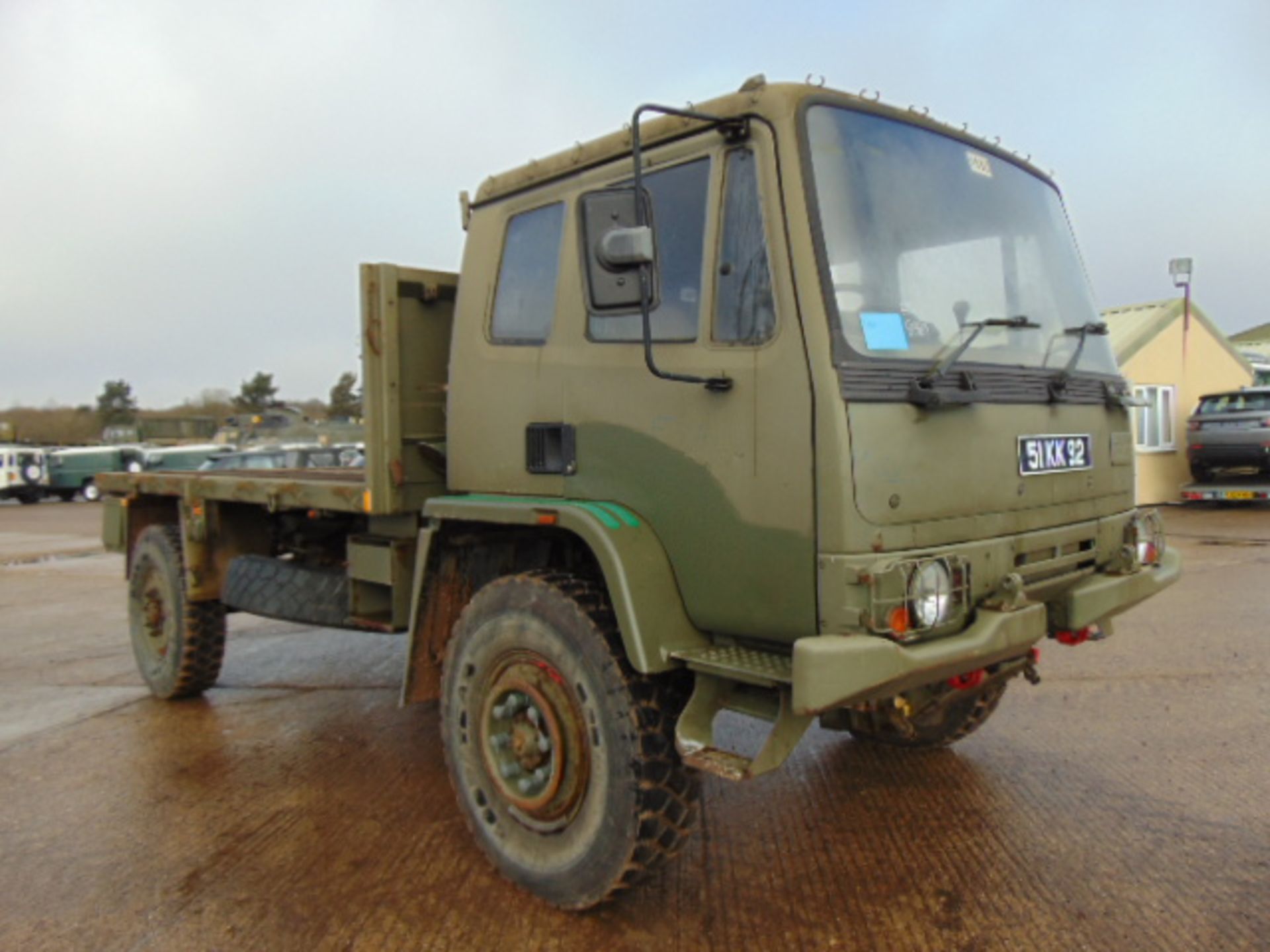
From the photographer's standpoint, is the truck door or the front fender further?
the front fender

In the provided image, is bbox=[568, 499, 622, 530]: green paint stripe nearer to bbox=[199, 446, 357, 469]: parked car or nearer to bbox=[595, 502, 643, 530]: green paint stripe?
bbox=[595, 502, 643, 530]: green paint stripe

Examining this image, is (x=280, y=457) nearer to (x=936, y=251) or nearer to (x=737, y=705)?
(x=737, y=705)

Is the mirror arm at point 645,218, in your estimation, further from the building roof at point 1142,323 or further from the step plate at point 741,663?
the building roof at point 1142,323

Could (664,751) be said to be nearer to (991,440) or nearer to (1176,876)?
(991,440)

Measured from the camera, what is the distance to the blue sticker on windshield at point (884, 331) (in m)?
3.01

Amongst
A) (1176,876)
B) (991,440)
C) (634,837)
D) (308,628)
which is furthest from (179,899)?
(308,628)

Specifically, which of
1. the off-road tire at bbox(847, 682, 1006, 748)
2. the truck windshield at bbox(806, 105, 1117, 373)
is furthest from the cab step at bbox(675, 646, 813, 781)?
the off-road tire at bbox(847, 682, 1006, 748)

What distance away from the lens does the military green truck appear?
292 centimetres

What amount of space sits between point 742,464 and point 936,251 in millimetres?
999

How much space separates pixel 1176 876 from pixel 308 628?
697cm

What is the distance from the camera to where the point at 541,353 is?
3.74 metres

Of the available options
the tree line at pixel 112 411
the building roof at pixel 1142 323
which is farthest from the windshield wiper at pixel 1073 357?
the tree line at pixel 112 411

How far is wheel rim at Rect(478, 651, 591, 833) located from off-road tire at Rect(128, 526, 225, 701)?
3.10 meters

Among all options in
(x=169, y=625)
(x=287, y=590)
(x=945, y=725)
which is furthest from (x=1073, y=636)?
(x=169, y=625)
